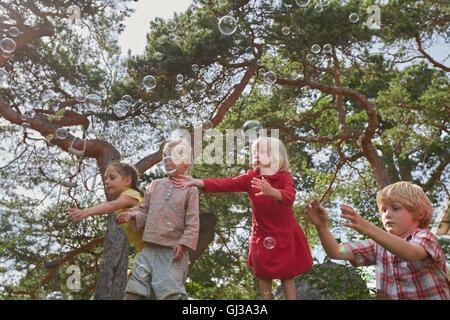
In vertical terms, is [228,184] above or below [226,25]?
below

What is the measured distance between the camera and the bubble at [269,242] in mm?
2471

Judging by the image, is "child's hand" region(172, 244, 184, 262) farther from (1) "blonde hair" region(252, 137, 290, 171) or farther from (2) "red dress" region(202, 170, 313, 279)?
(1) "blonde hair" region(252, 137, 290, 171)

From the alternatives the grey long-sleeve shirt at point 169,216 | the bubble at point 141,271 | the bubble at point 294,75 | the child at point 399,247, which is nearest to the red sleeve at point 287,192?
the child at point 399,247

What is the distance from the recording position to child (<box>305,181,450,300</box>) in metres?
1.71

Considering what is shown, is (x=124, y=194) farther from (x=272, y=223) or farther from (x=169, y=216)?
(x=272, y=223)

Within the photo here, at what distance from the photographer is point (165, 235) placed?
2.37 metres

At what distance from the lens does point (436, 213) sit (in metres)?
14.3

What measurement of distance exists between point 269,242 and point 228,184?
0.51 m

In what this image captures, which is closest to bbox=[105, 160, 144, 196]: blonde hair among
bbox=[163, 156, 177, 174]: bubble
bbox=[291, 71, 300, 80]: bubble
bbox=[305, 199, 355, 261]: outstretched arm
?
bbox=[163, 156, 177, 174]: bubble

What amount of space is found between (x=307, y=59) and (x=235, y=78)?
64.5 inches

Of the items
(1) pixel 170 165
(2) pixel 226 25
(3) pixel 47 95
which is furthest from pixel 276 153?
(3) pixel 47 95

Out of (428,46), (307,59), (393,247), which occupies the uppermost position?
(428,46)

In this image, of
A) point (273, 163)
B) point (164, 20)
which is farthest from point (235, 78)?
point (273, 163)
